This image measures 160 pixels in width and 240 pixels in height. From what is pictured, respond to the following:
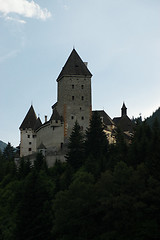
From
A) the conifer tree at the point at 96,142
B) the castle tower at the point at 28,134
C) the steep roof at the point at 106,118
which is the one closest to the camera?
the conifer tree at the point at 96,142

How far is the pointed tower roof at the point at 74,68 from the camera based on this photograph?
77625mm

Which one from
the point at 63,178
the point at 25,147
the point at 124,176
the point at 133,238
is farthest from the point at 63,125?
the point at 133,238

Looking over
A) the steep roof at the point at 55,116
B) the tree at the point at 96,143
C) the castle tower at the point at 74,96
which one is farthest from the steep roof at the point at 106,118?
the tree at the point at 96,143

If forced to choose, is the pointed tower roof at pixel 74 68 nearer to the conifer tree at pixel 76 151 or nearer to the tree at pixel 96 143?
the tree at pixel 96 143

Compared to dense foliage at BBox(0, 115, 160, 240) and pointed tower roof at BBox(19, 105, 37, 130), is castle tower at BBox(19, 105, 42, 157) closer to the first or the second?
pointed tower roof at BBox(19, 105, 37, 130)

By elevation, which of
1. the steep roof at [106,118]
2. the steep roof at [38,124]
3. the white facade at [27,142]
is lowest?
the white facade at [27,142]

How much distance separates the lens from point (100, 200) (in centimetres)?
4019

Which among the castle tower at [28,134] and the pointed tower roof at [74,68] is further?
the castle tower at [28,134]

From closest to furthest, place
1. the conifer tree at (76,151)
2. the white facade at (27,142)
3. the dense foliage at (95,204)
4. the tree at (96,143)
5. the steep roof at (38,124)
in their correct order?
the dense foliage at (95,204), the tree at (96,143), the conifer tree at (76,151), the white facade at (27,142), the steep roof at (38,124)

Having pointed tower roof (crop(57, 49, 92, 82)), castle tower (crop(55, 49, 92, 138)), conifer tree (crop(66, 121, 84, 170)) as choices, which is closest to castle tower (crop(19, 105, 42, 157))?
castle tower (crop(55, 49, 92, 138))

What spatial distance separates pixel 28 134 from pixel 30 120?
130 inches

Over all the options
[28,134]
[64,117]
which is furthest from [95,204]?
[28,134]

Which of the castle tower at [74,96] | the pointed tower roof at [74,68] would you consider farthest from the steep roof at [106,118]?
the pointed tower roof at [74,68]

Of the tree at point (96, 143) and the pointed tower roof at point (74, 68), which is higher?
the pointed tower roof at point (74, 68)
